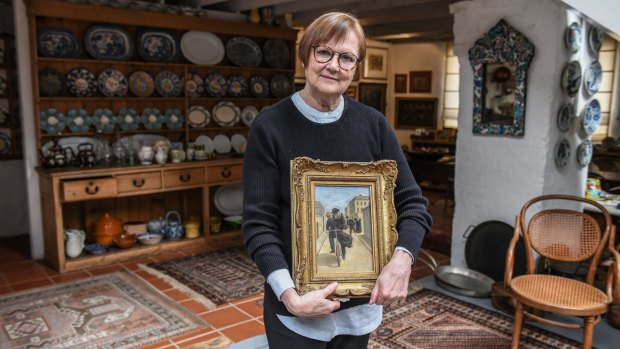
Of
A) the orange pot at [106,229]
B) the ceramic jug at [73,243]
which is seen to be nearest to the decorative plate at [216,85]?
the orange pot at [106,229]

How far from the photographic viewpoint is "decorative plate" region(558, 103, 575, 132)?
11.4 ft

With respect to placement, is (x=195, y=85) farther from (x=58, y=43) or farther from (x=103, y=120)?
(x=58, y=43)

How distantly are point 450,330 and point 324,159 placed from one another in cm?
236

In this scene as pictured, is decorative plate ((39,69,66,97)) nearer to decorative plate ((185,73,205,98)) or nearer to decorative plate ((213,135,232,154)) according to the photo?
decorative plate ((185,73,205,98))

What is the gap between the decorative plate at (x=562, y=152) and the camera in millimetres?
3531

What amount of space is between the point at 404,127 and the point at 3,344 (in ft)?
26.4

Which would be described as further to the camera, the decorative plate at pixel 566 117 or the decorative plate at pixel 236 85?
the decorative plate at pixel 236 85

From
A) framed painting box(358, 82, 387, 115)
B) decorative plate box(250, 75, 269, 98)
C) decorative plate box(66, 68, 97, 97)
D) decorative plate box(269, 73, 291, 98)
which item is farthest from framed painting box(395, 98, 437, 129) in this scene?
decorative plate box(66, 68, 97, 97)

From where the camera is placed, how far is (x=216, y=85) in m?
5.46

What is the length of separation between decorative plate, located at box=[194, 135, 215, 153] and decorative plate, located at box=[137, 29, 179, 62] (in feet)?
2.86

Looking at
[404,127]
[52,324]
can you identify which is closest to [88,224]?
[52,324]

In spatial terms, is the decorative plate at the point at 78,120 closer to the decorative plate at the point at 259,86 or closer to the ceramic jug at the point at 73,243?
the ceramic jug at the point at 73,243

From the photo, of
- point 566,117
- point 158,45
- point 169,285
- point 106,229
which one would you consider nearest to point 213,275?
point 169,285

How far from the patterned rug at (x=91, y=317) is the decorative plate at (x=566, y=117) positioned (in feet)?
9.00
